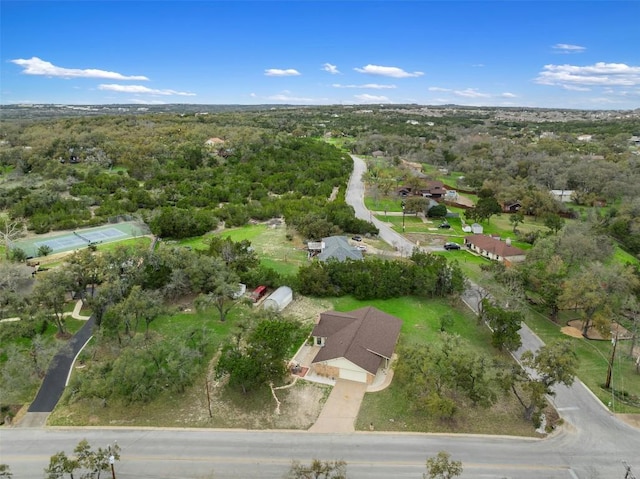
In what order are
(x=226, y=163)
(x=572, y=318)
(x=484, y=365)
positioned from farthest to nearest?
(x=226, y=163) < (x=572, y=318) < (x=484, y=365)

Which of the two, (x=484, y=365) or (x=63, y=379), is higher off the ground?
(x=484, y=365)

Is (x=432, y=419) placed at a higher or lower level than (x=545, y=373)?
lower

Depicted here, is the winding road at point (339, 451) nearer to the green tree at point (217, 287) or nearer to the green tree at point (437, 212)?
the green tree at point (217, 287)

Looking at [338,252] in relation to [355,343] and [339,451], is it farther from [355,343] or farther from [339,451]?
[339,451]

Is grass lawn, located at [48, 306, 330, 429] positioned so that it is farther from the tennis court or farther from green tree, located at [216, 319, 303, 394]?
the tennis court

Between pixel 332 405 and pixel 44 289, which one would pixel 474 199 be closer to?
pixel 332 405

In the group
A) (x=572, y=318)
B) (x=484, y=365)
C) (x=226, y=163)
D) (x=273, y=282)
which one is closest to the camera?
(x=484, y=365)

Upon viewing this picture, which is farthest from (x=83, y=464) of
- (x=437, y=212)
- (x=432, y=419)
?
(x=437, y=212)

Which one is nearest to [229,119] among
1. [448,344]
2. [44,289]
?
[44,289]
